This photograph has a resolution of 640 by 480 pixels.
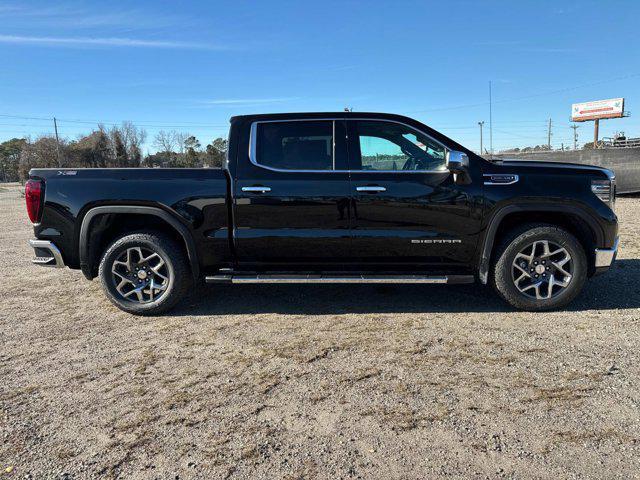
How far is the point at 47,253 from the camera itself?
4.61 metres

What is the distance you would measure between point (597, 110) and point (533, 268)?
6887 cm

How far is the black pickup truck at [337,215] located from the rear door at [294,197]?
1cm

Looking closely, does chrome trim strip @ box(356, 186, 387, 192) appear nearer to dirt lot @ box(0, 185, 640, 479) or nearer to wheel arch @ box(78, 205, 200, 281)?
dirt lot @ box(0, 185, 640, 479)

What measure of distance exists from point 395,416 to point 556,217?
2.90 meters

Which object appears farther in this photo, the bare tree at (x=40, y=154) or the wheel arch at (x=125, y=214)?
the bare tree at (x=40, y=154)

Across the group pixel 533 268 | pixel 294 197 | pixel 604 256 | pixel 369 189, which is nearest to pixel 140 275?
pixel 294 197

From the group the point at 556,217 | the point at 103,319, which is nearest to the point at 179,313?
the point at 103,319

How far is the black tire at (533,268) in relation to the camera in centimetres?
435

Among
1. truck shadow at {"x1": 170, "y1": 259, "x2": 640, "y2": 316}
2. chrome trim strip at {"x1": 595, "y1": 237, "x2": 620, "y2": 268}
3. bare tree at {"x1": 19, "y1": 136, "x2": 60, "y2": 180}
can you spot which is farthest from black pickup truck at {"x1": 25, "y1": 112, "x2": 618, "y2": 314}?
bare tree at {"x1": 19, "y1": 136, "x2": 60, "y2": 180}

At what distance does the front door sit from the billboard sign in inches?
2543

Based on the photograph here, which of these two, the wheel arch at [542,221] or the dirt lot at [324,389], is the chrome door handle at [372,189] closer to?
the wheel arch at [542,221]

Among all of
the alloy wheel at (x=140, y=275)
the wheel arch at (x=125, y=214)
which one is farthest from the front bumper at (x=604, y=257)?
the alloy wheel at (x=140, y=275)

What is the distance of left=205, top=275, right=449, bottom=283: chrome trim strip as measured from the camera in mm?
4324

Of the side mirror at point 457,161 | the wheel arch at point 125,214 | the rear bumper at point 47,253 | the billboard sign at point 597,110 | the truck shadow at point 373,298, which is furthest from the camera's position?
the billboard sign at point 597,110
